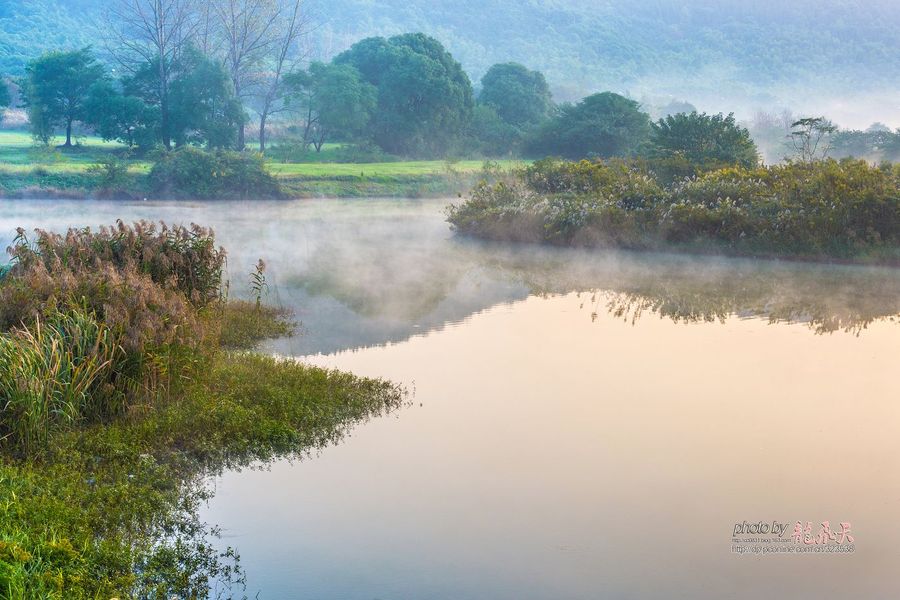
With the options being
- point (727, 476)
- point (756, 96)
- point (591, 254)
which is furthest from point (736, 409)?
point (756, 96)

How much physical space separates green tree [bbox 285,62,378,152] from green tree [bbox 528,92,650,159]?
10.6m

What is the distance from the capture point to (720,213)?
19562mm

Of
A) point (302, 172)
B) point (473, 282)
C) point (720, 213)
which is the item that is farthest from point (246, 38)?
point (473, 282)

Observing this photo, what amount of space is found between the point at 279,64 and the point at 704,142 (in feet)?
104

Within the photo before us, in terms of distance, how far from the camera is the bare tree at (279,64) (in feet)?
176

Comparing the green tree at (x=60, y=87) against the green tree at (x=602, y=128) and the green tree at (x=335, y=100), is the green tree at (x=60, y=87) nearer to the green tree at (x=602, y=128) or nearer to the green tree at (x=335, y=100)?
the green tree at (x=335, y=100)

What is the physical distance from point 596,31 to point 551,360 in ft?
434

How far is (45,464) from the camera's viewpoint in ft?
22.6

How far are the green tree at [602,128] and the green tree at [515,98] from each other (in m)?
14.0

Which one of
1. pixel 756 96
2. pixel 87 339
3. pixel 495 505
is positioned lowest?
pixel 495 505

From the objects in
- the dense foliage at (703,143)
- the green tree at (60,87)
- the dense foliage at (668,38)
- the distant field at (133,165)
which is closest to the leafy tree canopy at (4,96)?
the distant field at (133,165)

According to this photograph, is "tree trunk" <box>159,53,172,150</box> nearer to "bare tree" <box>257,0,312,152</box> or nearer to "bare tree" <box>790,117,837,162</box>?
"bare tree" <box>257,0,312,152</box>

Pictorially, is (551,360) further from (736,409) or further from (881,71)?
(881,71)

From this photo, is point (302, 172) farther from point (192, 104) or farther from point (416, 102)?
point (416, 102)
